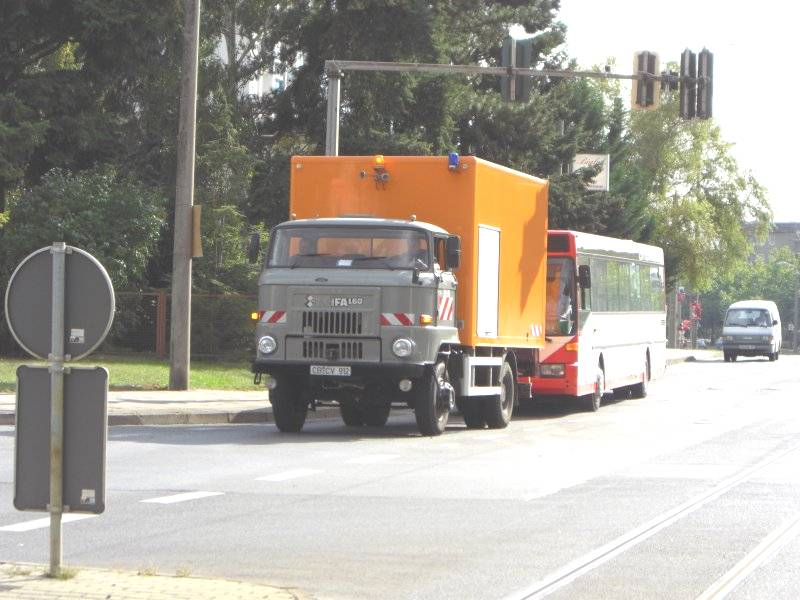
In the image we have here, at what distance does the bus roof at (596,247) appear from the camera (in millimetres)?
25641

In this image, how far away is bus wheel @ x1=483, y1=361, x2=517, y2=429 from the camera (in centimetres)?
2183

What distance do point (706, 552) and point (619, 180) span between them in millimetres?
52293

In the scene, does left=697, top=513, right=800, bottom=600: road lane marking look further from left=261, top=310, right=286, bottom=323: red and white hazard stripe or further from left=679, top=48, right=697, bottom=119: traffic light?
left=679, top=48, right=697, bottom=119: traffic light

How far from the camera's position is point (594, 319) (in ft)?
86.0

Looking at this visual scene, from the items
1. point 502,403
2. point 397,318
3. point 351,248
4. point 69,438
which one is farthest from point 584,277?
point 69,438

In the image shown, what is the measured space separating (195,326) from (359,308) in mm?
19411

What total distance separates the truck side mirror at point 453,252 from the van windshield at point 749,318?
47.5 meters

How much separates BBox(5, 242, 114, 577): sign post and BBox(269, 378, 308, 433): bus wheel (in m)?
11.4

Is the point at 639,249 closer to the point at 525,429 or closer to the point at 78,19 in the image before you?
the point at 525,429

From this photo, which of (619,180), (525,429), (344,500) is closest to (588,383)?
(525,429)

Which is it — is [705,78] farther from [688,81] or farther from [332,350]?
[332,350]

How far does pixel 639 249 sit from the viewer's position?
31078 mm

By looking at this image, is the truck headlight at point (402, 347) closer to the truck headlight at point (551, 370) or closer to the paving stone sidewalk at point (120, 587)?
the truck headlight at point (551, 370)

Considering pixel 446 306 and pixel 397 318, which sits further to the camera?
pixel 446 306
